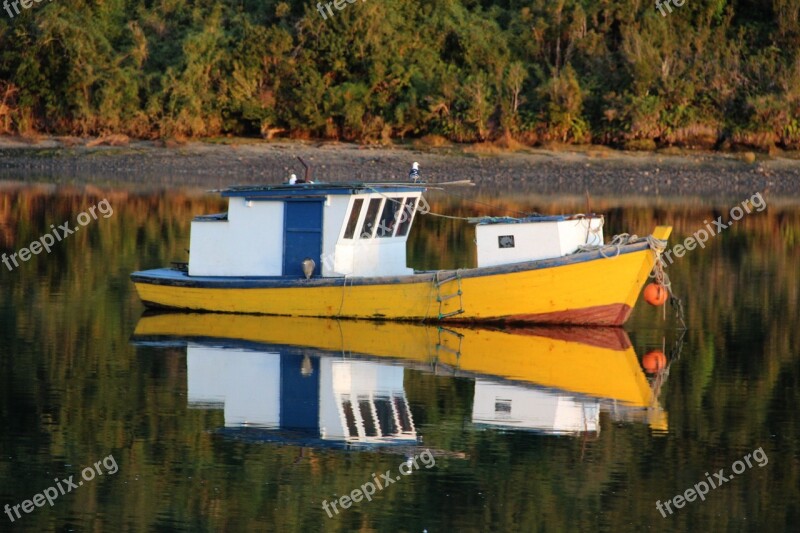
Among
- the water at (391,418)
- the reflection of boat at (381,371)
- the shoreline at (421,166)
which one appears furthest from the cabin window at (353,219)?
the shoreline at (421,166)

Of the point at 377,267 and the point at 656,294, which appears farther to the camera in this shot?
the point at 377,267

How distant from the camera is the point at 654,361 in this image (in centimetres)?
1834

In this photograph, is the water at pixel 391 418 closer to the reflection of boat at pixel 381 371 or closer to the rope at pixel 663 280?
the reflection of boat at pixel 381 371

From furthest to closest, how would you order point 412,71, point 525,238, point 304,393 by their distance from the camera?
point 412,71, point 525,238, point 304,393

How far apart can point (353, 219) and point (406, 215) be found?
38.0 inches

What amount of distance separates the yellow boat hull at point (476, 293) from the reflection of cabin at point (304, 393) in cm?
240

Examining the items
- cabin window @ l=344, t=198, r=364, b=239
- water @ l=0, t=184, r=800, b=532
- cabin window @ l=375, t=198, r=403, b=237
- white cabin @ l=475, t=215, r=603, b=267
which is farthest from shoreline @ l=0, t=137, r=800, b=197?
white cabin @ l=475, t=215, r=603, b=267

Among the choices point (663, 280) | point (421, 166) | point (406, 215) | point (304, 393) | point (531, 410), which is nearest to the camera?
point (531, 410)

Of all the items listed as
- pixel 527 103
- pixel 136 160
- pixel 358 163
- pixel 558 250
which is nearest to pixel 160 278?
pixel 558 250

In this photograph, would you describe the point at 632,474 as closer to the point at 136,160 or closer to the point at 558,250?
the point at 558,250

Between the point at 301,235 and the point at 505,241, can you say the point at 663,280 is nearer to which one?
the point at 505,241

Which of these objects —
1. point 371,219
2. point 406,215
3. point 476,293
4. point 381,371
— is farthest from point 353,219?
point 381,371

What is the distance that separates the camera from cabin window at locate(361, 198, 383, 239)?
21253mm

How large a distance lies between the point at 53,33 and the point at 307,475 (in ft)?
135
